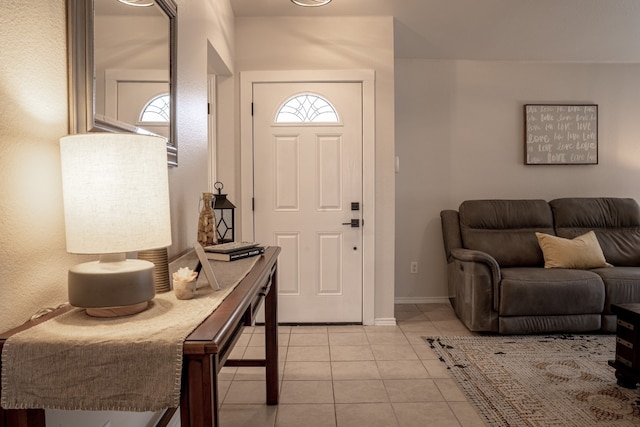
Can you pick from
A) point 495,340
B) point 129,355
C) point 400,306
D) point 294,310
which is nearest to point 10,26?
point 129,355

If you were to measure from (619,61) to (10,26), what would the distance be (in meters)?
5.31

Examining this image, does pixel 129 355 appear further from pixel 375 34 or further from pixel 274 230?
pixel 375 34

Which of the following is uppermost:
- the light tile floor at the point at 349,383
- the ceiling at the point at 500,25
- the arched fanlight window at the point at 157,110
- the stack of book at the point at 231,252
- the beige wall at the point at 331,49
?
the ceiling at the point at 500,25

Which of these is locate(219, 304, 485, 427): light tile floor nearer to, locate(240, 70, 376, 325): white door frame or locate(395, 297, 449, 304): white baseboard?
locate(240, 70, 376, 325): white door frame

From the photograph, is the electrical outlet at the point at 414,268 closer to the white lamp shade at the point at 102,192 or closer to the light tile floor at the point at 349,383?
the light tile floor at the point at 349,383

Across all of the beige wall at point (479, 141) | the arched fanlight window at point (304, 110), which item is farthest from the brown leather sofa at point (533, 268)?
the arched fanlight window at point (304, 110)

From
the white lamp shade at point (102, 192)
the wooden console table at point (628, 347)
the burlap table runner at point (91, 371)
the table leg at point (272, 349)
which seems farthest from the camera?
the wooden console table at point (628, 347)

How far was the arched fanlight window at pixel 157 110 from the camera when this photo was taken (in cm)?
171

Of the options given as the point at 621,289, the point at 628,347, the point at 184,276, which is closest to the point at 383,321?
the point at 628,347

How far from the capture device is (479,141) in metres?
4.54

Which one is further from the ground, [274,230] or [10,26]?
[10,26]

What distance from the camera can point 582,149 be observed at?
4.53 m

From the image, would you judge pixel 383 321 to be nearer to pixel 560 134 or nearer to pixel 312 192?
pixel 312 192

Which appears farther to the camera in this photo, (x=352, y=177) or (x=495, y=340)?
(x=352, y=177)
